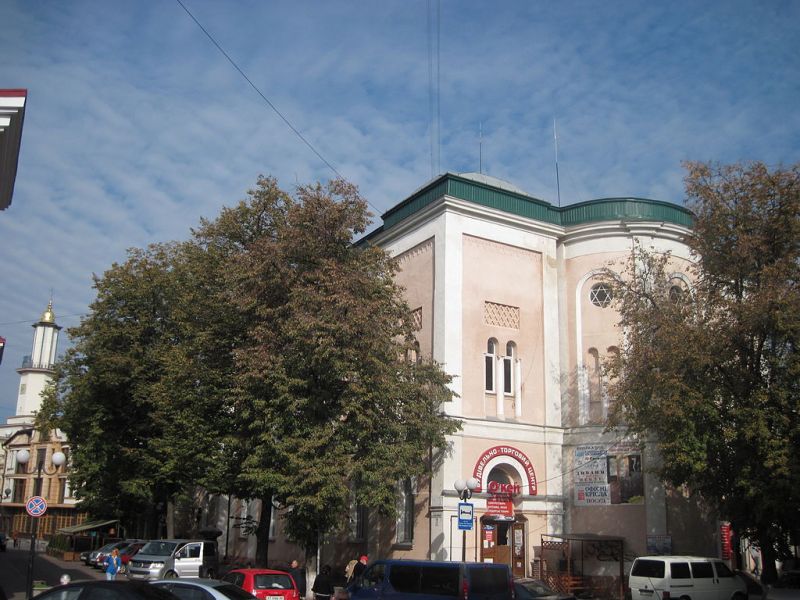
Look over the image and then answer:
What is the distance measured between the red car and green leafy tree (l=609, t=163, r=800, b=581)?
36.1 ft

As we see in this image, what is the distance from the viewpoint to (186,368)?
2897 centimetres

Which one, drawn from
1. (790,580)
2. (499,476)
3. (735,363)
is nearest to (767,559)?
(790,580)

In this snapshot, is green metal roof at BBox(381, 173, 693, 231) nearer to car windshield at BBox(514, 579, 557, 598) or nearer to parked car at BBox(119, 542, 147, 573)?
car windshield at BBox(514, 579, 557, 598)

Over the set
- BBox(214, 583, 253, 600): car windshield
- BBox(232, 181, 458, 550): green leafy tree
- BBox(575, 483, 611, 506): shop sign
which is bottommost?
BBox(214, 583, 253, 600): car windshield

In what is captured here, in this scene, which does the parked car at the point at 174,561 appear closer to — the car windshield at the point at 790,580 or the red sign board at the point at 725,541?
the red sign board at the point at 725,541

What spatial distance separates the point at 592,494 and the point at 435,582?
1297 centimetres

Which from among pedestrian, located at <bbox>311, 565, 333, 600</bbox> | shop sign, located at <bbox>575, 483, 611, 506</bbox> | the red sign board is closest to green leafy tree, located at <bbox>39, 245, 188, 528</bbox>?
pedestrian, located at <bbox>311, 565, 333, 600</bbox>

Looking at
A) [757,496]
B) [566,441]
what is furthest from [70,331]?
[757,496]

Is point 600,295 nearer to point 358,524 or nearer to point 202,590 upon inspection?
point 358,524

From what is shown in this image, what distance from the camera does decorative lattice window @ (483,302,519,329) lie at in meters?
Answer: 29.9

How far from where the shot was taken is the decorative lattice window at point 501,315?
2991 centimetres

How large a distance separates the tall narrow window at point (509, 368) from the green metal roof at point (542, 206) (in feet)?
17.6

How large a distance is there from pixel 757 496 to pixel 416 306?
1403 centimetres

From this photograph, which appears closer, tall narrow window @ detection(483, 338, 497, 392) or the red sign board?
the red sign board
